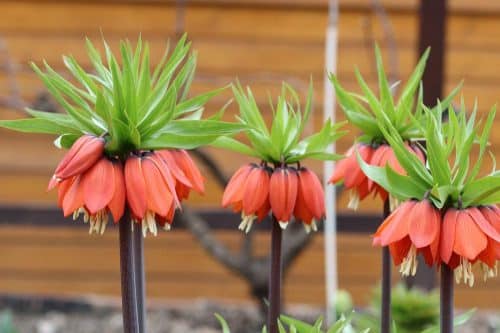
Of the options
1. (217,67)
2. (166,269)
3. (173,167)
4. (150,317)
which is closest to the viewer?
(173,167)

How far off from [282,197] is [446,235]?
0.18 metres

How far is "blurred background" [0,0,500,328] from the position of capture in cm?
360

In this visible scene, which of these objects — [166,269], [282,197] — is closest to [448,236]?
[282,197]

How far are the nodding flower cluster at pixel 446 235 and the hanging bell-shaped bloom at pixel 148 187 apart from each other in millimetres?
160

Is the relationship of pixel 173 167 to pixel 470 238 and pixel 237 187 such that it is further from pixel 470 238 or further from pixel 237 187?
pixel 470 238

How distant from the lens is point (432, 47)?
7.64ft

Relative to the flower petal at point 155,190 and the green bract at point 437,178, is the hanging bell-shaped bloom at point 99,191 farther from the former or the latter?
the green bract at point 437,178

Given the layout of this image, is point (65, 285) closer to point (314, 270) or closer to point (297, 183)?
point (314, 270)

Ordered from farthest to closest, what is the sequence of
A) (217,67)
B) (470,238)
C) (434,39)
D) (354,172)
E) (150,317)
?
(217,67) → (150,317) → (434,39) → (354,172) → (470,238)

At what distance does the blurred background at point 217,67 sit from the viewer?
360cm

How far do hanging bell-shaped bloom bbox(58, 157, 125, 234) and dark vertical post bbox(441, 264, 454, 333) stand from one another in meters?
0.24

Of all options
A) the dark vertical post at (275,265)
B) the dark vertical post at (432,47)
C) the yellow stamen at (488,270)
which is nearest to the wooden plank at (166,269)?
the dark vertical post at (432,47)

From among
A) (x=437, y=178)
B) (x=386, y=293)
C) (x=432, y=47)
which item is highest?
(x=432, y=47)

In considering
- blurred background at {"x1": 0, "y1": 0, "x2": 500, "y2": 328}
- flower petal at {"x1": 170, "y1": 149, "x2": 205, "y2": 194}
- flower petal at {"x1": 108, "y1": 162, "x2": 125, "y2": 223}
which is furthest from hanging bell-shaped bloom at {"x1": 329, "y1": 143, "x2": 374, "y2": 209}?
blurred background at {"x1": 0, "y1": 0, "x2": 500, "y2": 328}
